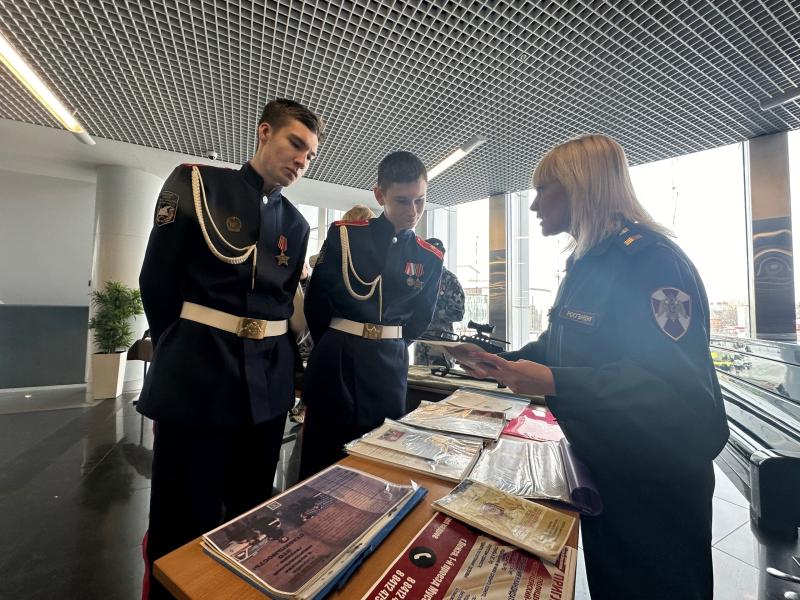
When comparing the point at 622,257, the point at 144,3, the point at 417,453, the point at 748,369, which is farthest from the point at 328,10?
the point at 748,369

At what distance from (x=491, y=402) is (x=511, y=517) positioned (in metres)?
0.90

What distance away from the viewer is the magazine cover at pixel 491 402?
1.46 m

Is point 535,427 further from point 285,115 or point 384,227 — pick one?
point 285,115

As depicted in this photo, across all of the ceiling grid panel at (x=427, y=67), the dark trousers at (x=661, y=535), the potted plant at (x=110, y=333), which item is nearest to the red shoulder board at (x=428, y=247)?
the dark trousers at (x=661, y=535)

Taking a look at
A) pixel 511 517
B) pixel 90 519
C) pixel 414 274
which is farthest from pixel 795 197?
pixel 90 519

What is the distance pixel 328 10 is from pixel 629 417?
117 inches

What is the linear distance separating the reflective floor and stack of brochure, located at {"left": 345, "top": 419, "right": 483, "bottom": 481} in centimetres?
92

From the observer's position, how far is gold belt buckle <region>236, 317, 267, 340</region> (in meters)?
1.10

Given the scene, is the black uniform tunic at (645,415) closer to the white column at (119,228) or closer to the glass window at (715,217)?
the glass window at (715,217)

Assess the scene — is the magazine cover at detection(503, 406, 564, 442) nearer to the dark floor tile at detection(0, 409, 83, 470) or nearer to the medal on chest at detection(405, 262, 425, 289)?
the medal on chest at detection(405, 262, 425, 289)

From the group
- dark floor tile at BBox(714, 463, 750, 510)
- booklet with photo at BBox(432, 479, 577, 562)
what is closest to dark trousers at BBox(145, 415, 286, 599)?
booklet with photo at BBox(432, 479, 577, 562)

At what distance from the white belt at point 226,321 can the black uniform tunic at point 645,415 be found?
2.80 feet

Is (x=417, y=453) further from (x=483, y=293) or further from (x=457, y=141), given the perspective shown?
(x=483, y=293)

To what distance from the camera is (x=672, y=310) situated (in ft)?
2.36
